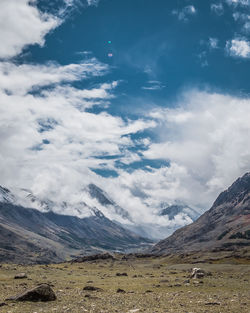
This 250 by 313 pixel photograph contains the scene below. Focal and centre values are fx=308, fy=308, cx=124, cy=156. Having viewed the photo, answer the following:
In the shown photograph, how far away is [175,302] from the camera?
1161 inches

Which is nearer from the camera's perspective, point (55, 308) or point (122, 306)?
point (55, 308)

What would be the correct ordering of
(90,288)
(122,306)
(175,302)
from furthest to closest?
(90,288), (175,302), (122,306)

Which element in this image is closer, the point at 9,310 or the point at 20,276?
the point at 9,310

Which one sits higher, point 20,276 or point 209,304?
point 209,304

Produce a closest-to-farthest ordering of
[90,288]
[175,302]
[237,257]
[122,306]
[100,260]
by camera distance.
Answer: [122,306], [175,302], [90,288], [237,257], [100,260]

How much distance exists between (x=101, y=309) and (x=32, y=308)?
540 cm

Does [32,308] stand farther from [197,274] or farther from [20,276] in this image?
[197,274]

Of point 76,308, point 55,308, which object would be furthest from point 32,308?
point 76,308

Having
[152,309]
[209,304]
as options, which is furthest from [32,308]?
[209,304]

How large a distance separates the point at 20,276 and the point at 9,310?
128 ft

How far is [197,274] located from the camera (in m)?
62.0

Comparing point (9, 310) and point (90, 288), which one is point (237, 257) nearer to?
point (90, 288)

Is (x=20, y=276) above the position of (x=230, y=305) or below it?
below

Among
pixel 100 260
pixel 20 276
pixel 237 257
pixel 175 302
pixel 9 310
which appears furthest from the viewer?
pixel 100 260
